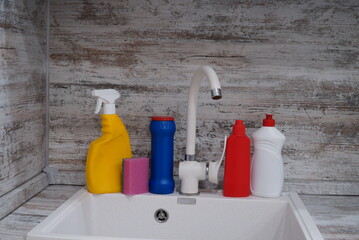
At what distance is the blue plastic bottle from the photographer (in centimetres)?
129

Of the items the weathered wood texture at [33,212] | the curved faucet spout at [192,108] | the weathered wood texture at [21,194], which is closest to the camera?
the weathered wood texture at [33,212]

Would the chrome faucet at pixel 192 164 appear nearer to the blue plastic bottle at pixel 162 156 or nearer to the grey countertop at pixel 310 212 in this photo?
the blue plastic bottle at pixel 162 156

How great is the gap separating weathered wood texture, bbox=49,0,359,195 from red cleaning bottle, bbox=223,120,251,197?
145mm

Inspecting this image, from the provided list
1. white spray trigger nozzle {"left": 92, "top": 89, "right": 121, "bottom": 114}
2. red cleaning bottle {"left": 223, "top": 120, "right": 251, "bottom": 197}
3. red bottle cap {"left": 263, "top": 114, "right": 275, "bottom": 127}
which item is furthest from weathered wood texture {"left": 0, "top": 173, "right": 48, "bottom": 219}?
red bottle cap {"left": 263, "top": 114, "right": 275, "bottom": 127}

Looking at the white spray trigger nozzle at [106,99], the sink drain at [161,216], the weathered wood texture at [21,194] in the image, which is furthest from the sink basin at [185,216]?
the white spray trigger nozzle at [106,99]

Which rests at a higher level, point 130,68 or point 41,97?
point 130,68

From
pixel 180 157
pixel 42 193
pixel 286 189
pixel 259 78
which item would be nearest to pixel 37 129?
pixel 42 193

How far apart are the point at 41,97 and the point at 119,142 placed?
0.34 metres

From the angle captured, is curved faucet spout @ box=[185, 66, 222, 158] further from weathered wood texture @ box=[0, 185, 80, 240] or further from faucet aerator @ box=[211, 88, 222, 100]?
weathered wood texture @ box=[0, 185, 80, 240]

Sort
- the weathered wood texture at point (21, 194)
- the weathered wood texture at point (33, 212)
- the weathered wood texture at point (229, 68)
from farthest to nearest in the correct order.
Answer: the weathered wood texture at point (229, 68) → the weathered wood texture at point (21, 194) → the weathered wood texture at point (33, 212)

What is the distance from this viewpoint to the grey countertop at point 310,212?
3.46 ft

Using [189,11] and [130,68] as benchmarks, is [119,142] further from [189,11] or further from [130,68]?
[189,11]

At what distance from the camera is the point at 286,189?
1.43 meters

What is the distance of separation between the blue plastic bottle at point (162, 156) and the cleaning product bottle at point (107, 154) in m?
0.10
